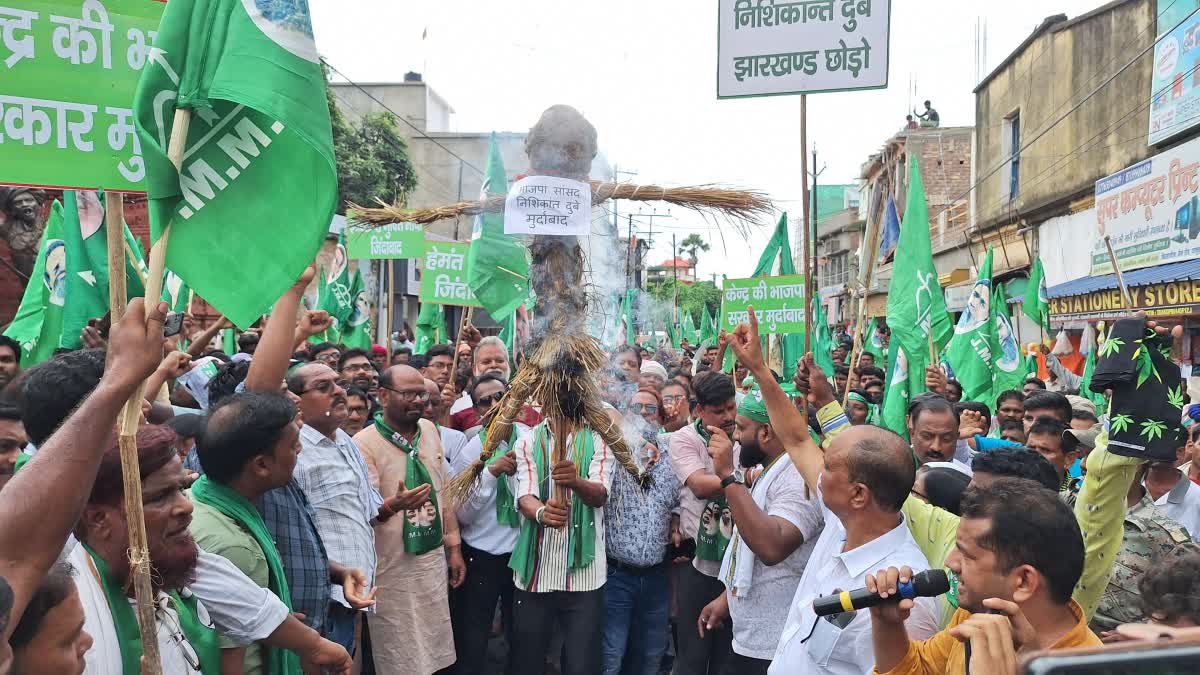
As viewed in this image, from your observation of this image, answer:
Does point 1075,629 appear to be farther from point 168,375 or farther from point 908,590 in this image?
point 168,375

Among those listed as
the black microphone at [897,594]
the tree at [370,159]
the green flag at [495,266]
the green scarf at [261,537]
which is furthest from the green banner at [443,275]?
the tree at [370,159]

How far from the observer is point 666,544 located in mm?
5102

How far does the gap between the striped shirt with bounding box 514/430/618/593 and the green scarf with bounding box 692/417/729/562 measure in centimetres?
53

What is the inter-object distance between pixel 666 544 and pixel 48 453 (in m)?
3.75

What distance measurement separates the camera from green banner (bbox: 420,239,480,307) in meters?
9.72

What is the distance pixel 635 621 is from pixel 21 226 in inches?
405

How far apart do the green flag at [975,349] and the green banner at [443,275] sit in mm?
5042

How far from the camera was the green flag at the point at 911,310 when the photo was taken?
735 centimetres

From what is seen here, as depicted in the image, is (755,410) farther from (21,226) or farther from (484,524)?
(21,226)

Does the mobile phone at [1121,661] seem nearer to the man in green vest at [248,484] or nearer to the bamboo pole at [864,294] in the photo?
the man in green vest at [248,484]

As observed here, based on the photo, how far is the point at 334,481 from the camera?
13.1ft

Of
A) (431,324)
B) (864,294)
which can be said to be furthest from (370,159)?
(864,294)

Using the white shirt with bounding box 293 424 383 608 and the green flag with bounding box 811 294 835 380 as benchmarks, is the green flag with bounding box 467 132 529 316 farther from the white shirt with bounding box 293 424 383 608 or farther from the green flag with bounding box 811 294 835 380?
the green flag with bounding box 811 294 835 380

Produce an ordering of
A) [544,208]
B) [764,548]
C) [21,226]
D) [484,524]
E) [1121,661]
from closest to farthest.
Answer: [1121,661]
[764,548]
[544,208]
[484,524]
[21,226]
